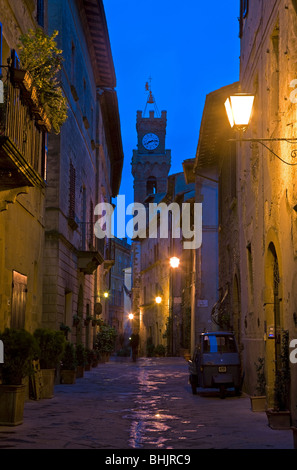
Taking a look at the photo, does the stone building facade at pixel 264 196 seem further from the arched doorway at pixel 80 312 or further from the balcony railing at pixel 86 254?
the arched doorway at pixel 80 312

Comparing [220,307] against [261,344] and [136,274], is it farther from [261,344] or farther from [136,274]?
[136,274]

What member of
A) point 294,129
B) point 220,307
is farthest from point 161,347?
point 294,129

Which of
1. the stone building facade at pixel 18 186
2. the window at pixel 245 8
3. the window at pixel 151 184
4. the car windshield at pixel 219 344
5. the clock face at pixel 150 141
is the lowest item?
the car windshield at pixel 219 344

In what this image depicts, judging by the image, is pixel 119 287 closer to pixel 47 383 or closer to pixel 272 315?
pixel 47 383

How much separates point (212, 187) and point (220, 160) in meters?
5.16

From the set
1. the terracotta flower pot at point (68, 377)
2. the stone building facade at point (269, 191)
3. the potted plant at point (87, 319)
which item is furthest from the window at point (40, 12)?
the potted plant at point (87, 319)

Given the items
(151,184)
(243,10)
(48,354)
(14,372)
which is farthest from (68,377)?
(151,184)

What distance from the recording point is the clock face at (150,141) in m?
82.4

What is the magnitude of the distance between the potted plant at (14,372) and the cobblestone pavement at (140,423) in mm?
248

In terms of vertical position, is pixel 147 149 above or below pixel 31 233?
above

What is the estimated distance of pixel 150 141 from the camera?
83.1m

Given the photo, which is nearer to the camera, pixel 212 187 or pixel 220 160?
pixel 220 160

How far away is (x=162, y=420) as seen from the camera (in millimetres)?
11438

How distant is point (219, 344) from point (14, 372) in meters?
6.60
